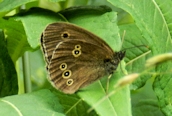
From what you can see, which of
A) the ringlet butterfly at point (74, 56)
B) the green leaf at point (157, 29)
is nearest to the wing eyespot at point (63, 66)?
the ringlet butterfly at point (74, 56)

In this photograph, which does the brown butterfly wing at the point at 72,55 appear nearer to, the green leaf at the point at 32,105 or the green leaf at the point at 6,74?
the green leaf at the point at 32,105

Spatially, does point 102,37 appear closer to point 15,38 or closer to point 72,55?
point 72,55

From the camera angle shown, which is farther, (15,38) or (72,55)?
(15,38)

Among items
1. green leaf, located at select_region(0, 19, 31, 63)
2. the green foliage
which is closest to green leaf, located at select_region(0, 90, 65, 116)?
the green foliage

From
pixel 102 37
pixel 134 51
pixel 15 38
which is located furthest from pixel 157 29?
pixel 15 38

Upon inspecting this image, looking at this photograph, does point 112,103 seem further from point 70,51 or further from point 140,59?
point 140,59

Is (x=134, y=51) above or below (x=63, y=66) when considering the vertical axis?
below

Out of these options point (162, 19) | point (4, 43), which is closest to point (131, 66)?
point (162, 19)
